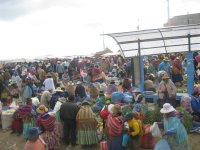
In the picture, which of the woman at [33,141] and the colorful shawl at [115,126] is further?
the colorful shawl at [115,126]

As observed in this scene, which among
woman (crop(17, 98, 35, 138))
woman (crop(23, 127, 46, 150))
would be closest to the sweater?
woman (crop(23, 127, 46, 150))

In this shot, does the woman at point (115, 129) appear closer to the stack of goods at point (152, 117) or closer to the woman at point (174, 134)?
the woman at point (174, 134)

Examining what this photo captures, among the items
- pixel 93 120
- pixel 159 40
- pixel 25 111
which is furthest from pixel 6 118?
pixel 159 40

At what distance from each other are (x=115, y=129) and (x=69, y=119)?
227 centimetres

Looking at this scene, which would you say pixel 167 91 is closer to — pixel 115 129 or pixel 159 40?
pixel 159 40

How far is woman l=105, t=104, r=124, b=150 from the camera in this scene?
8.95 m

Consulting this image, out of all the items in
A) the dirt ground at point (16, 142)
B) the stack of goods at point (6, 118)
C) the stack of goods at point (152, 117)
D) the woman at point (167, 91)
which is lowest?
the dirt ground at point (16, 142)

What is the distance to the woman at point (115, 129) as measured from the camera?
29.3 feet

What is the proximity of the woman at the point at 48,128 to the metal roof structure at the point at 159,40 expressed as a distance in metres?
4.53

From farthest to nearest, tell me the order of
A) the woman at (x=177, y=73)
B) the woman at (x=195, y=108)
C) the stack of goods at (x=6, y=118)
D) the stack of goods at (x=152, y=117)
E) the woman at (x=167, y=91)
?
the woman at (x=177, y=73), the stack of goods at (x=6, y=118), the woman at (x=167, y=91), the stack of goods at (x=152, y=117), the woman at (x=195, y=108)

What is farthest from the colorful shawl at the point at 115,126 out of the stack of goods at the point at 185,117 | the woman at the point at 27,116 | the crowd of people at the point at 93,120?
the woman at the point at 27,116

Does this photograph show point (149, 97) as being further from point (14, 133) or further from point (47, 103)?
point (14, 133)

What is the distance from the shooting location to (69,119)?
1079 centimetres

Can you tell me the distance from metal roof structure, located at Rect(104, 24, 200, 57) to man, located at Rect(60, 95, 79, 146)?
386 centimetres
